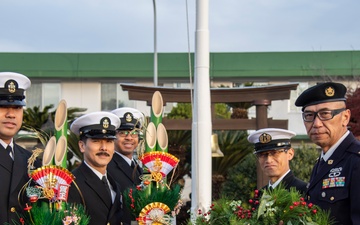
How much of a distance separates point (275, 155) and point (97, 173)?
1557 mm

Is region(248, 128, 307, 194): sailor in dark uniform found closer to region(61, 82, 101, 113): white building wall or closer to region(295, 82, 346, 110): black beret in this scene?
region(295, 82, 346, 110): black beret

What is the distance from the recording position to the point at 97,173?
5.27 m

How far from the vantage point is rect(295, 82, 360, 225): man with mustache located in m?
4.03

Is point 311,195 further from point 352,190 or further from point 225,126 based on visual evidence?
point 225,126

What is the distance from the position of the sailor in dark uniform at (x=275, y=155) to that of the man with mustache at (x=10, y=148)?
1893 millimetres

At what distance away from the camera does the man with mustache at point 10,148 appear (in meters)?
5.02

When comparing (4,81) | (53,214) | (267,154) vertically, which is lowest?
(53,214)

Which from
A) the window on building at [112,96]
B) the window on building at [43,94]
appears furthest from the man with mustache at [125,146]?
the window on building at [43,94]

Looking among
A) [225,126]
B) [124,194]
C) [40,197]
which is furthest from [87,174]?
[225,126]

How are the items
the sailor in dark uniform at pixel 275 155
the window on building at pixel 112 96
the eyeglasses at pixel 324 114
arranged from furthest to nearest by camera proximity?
the window on building at pixel 112 96 → the sailor in dark uniform at pixel 275 155 → the eyeglasses at pixel 324 114

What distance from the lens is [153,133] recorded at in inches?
206

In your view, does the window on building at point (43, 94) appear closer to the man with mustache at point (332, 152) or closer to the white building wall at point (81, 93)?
the white building wall at point (81, 93)

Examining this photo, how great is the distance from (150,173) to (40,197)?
3.19 feet

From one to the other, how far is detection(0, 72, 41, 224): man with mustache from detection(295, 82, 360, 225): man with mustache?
2.06 metres
